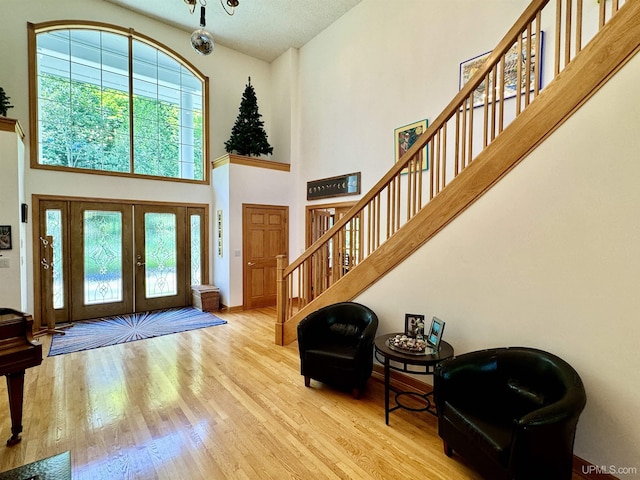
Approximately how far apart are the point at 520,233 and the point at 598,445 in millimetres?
1391

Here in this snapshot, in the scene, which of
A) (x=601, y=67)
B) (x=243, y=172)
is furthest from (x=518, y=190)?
(x=243, y=172)

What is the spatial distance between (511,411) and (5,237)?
5939 millimetres

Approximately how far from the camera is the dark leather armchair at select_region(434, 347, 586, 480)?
162cm

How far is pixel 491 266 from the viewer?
2.48 metres

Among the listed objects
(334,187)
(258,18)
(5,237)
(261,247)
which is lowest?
(261,247)

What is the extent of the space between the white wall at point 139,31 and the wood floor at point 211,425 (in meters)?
2.92

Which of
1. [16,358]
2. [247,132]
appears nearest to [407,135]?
[247,132]

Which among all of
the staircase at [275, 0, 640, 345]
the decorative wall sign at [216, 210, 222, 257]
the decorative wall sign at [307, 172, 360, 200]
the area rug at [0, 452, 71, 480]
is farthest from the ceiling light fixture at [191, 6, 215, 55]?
the area rug at [0, 452, 71, 480]

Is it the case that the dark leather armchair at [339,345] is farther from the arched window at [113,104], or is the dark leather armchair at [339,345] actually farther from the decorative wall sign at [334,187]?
the arched window at [113,104]

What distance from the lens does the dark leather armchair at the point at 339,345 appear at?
294 cm

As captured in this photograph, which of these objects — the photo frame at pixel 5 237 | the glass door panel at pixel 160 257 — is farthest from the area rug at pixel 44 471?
the glass door panel at pixel 160 257

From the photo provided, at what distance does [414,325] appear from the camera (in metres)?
2.77

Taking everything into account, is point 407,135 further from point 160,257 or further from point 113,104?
point 113,104

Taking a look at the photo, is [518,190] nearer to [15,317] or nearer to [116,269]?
[15,317]
